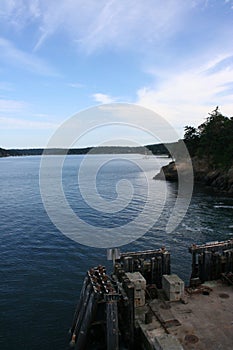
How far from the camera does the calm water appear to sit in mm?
17875

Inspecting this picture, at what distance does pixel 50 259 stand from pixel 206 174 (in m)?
60.7

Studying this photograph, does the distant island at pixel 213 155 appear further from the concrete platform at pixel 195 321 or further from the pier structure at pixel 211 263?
the concrete platform at pixel 195 321

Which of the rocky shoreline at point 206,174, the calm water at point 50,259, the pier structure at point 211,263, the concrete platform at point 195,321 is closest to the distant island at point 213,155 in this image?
the rocky shoreline at point 206,174

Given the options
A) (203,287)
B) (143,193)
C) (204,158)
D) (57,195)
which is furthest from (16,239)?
(204,158)

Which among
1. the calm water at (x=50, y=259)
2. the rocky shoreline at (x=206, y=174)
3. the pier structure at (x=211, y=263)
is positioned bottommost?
the calm water at (x=50, y=259)

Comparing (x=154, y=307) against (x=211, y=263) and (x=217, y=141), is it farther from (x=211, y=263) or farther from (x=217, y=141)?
(x=217, y=141)

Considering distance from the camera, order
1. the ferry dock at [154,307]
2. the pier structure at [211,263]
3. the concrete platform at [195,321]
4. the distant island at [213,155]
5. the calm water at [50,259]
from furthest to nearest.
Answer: the distant island at [213,155] → the calm water at [50,259] → the pier structure at [211,263] → the ferry dock at [154,307] → the concrete platform at [195,321]

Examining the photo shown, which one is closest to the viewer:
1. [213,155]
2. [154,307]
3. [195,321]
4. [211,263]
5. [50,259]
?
[195,321]

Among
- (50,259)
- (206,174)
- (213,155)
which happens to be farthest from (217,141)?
(50,259)

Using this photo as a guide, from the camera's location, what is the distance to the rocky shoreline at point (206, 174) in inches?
2643

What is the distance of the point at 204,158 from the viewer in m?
84.4

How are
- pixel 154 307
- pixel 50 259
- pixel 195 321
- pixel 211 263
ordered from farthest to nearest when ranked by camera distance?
pixel 50 259 < pixel 211 263 < pixel 154 307 < pixel 195 321

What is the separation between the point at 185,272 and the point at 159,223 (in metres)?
16.0

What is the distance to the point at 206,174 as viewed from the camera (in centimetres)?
8031
